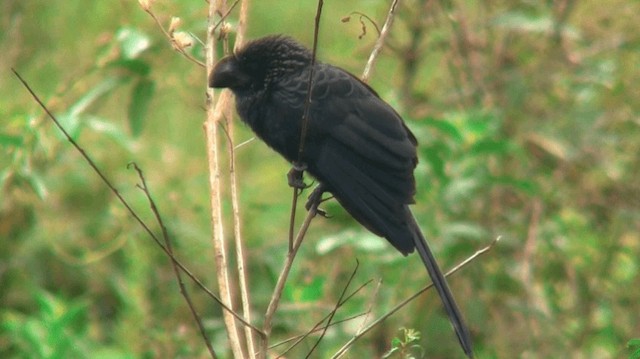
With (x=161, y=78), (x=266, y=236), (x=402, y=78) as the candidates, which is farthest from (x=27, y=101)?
(x=402, y=78)

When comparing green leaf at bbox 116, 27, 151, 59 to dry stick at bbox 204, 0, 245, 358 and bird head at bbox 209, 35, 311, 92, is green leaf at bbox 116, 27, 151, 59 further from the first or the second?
dry stick at bbox 204, 0, 245, 358

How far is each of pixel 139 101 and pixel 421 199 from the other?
1.22m

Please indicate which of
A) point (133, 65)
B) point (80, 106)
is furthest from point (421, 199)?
point (80, 106)

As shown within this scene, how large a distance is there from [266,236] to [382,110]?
6.62 ft

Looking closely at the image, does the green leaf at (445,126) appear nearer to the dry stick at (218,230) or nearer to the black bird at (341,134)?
the black bird at (341,134)

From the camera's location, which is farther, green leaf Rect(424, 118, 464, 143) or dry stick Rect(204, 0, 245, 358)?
green leaf Rect(424, 118, 464, 143)

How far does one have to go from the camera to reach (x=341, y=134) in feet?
12.4

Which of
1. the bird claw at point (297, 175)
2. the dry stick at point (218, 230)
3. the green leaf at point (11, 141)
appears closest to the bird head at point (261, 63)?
the bird claw at point (297, 175)

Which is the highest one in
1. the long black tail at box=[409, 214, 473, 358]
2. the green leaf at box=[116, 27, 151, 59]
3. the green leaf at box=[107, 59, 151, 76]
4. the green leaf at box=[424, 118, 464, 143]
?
the green leaf at box=[116, 27, 151, 59]

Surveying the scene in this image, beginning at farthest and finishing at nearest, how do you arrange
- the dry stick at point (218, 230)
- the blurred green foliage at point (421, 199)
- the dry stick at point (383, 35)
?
the blurred green foliage at point (421, 199) → the dry stick at point (383, 35) → the dry stick at point (218, 230)

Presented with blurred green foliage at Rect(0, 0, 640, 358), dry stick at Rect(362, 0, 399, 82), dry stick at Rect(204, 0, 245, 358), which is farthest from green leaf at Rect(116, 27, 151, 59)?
dry stick at Rect(362, 0, 399, 82)

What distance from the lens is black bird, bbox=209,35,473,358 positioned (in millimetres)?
3662

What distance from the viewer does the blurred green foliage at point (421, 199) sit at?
194 inches

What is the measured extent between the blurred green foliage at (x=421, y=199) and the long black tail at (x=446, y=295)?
109 centimetres
